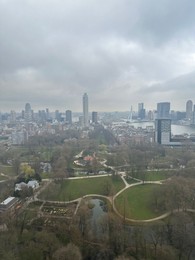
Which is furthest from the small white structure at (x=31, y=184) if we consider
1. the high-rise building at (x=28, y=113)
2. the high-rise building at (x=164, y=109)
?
the high-rise building at (x=164, y=109)

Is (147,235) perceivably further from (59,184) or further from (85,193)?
(59,184)

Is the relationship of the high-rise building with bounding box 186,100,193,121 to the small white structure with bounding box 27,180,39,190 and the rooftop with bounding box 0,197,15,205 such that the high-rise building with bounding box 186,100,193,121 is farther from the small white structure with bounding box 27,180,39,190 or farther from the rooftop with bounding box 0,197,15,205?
the rooftop with bounding box 0,197,15,205

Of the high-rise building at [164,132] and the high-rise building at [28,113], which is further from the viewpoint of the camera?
the high-rise building at [28,113]

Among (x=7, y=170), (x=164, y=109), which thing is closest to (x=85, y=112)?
(x=164, y=109)

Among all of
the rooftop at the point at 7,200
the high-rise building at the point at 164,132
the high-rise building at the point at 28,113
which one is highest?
the high-rise building at the point at 28,113

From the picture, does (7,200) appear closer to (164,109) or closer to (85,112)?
(85,112)

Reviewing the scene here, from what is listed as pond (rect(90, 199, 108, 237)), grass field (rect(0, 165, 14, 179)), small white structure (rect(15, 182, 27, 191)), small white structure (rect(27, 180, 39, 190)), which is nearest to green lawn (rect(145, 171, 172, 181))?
pond (rect(90, 199, 108, 237))

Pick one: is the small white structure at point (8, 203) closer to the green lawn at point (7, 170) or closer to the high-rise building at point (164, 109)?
the green lawn at point (7, 170)

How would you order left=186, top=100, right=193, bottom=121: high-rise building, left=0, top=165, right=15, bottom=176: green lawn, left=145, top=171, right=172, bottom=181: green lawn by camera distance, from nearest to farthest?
left=145, top=171, right=172, bottom=181: green lawn, left=0, top=165, right=15, bottom=176: green lawn, left=186, top=100, right=193, bottom=121: high-rise building
